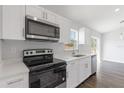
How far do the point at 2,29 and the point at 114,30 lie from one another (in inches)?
311

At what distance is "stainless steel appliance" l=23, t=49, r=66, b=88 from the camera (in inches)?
63.9

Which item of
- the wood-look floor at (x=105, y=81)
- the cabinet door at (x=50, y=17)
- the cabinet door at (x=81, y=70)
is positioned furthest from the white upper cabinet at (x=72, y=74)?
the cabinet door at (x=50, y=17)

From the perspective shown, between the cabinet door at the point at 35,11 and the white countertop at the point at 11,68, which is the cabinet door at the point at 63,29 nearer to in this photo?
the cabinet door at the point at 35,11

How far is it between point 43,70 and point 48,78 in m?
0.21

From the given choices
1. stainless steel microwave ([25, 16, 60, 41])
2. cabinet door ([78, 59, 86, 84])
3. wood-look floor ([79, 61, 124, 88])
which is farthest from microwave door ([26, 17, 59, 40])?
wood-look floor ([79, 61, 124, 88])

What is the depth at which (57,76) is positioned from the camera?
2.05 meters

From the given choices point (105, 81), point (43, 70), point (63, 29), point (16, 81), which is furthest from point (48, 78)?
point (105, 81)

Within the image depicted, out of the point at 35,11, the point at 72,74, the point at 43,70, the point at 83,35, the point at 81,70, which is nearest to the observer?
the point at 43,70

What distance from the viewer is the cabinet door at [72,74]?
8.01 ft

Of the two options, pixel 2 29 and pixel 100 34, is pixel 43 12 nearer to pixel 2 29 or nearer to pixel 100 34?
pixel 2 29

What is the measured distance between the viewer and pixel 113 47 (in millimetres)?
7684

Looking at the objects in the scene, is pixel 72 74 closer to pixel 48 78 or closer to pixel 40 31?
pixel 48 78

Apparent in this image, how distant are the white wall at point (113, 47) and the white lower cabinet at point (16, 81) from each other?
24.7 feet

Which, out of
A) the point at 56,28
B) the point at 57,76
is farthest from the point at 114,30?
the point at 57,76
